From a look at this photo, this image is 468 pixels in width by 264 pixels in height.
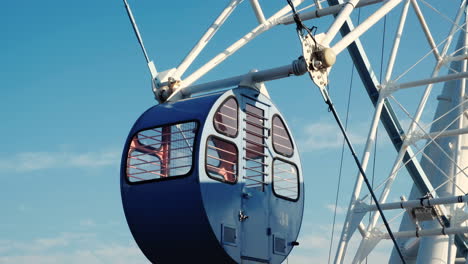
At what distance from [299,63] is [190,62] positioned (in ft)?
10.9

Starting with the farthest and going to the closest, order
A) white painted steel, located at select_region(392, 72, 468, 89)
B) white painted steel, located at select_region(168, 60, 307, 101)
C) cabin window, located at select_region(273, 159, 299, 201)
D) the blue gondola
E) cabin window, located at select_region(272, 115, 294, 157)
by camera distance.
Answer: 1. white painted steel, located at select_region(392, 72, 468, 89)
2. cabin window, located at select_region(272, 115, 294, 157)
3. cabin window, located at select_region(273, 159, 299, 201)
4. white painted steel, located at select_region(168, 60, 307, 101)
5. the blue gondola

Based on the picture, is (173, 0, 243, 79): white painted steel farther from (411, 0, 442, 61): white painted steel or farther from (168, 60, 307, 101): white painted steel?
(411, 0, 442, 61): white painted steel

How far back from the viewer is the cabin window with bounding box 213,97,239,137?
14695 millimetres

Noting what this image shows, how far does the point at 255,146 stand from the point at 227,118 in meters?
0.95

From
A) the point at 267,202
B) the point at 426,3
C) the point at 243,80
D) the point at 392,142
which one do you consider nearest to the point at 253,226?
the point at 267,202

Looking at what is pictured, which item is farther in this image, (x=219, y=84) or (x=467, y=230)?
(x=467, y=230)

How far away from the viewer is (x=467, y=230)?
2122 centimetres

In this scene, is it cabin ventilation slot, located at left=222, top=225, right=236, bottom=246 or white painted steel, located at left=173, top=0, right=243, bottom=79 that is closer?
cabin ventilation slot, located at left=222, top=225, right=236, bottom=246

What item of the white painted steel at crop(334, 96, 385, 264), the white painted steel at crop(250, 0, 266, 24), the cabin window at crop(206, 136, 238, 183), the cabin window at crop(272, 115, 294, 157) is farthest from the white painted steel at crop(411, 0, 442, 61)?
the cabin window at crop(206, 136, 238, 183)

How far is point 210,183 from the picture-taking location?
1417cm

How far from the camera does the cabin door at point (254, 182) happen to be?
14.9m

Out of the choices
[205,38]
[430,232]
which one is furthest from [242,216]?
[430,232]

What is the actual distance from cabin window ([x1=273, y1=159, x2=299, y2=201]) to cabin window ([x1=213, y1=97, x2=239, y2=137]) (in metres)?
1.26

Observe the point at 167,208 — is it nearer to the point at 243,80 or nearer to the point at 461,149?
the point at 243,80
